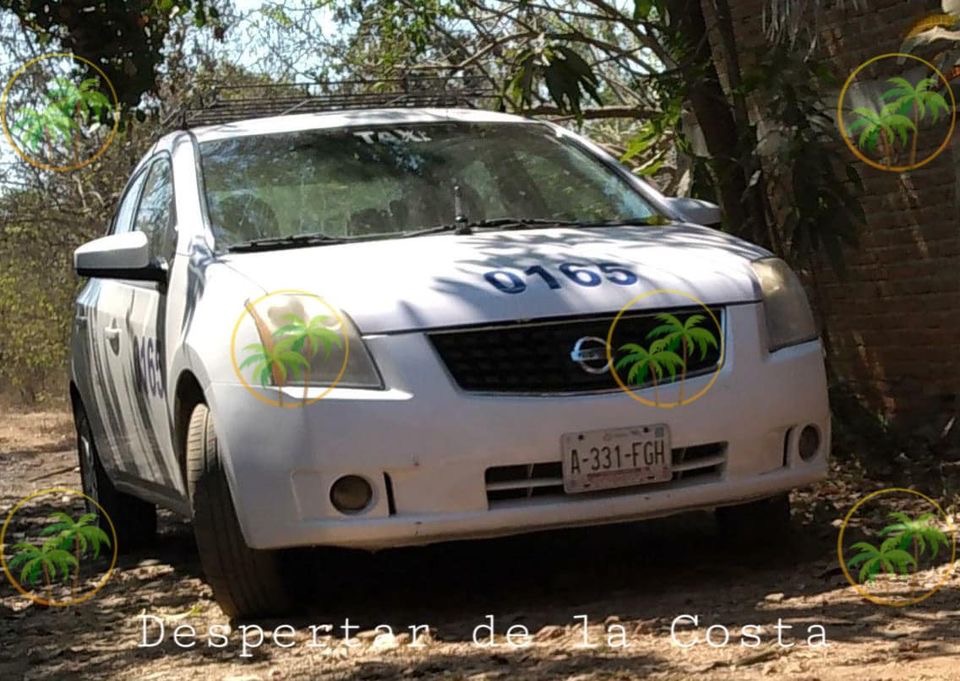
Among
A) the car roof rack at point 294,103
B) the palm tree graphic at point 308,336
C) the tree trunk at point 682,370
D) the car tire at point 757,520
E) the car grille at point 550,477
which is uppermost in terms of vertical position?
the car roof rack at point 294,103

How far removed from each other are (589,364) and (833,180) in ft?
9.47

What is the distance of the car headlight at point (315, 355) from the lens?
4754mm

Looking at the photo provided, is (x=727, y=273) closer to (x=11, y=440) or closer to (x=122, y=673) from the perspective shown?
(x=122, y=673)

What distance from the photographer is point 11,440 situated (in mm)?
15008

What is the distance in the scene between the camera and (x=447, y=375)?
4750 millimetres

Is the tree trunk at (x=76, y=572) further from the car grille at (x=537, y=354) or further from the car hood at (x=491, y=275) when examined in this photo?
the car grille at (x=537, y=354)

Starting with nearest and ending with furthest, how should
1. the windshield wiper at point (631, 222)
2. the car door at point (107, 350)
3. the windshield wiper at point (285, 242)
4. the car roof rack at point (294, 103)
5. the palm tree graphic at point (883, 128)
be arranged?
the windshield wiper at point (285, 242) → the windshield wiper at point (631, 222) → the car door at point (107, 350) → the car roof rack at point (294, 103) → the palm tree graphic at point (883, 128)

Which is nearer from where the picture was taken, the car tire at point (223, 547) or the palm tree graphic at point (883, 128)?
the car tire at point (223, 547)

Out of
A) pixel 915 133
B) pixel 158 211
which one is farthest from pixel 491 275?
pixel 915 133

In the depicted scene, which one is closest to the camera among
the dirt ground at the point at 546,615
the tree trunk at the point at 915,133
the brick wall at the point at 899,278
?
the dirt ground at the point at 546,615

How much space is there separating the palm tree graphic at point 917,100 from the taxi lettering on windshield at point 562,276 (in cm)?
260

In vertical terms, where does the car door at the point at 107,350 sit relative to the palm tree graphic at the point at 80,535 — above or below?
above

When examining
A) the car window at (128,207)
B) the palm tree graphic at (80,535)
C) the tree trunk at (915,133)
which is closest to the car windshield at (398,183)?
the car window at (128,207)

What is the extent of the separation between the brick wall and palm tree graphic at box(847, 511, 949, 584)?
7.26ft
